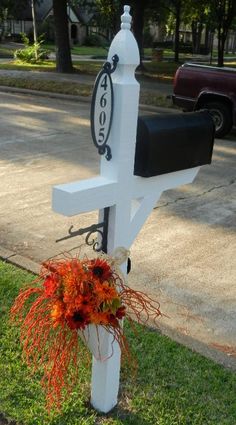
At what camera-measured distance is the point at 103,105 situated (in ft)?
7.58

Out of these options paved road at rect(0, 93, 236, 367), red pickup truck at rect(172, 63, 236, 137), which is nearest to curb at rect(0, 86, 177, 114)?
red pickup truck at rect(172, 63, 236, 137)

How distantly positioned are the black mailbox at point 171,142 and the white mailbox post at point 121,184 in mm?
67

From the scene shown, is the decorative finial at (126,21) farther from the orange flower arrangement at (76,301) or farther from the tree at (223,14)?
the tree at (223,14)

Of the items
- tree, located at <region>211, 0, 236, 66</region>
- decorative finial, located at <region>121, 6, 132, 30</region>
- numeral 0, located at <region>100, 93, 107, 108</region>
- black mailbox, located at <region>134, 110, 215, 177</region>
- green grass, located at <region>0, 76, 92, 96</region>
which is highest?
tree, located at <region>211, 0, 236, 66</region>

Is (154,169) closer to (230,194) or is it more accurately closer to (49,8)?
(230,194)

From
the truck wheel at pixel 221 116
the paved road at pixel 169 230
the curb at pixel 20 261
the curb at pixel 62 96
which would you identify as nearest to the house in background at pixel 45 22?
the curb at pixel 62 96

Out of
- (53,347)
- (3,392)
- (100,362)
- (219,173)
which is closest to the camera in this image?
(53,347)

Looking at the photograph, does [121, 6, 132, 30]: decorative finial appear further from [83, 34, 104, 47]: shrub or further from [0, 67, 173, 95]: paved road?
[83, 34, 104, 47]: shrub

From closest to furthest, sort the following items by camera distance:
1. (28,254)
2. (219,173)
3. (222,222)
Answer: (28,254) → (222,222) → (219,173)

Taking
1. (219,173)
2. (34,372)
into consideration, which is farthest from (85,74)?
(34,372)

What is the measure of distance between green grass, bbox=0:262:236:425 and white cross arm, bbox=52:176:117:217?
3.87ft

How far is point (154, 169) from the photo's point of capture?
2.50 m

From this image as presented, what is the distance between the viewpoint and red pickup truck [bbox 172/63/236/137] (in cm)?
1061

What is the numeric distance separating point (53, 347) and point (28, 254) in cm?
257
